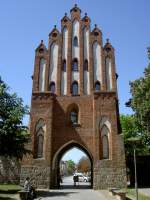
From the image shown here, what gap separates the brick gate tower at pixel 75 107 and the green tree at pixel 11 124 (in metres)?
4.36

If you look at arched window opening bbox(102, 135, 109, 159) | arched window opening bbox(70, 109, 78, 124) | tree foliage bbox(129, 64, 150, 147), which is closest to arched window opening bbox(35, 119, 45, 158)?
arched window opening bbox(70, 109, 78, 124)

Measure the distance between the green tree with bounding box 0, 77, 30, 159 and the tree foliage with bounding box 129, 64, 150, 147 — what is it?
8772 mm

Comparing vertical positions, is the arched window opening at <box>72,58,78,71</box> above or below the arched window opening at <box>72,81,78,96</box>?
above

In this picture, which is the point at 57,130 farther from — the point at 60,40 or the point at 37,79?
the point at 60,40

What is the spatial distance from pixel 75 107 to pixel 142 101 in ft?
27.9

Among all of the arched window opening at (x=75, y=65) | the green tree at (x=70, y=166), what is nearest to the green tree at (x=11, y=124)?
the arched window opening at (x=75, y=65)

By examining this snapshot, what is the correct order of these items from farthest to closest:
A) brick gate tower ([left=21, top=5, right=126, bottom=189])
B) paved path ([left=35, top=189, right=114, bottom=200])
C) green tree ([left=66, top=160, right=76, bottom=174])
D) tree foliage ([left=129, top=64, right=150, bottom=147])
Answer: green tree ([left=66, top=160, right=76, bottom=174]) → brick gate tower ([left=21, top=5, right=126, bottom=189]) → tree foliage ([left=129, top=64, right=150, bottom=147]) → paved path ([left=35, top=189, right=114, bottom=200])

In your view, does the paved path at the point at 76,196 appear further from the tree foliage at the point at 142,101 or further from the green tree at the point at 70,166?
the green tree at the point at 70,166

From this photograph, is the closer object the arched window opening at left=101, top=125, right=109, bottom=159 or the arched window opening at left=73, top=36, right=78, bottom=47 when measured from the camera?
the arched window opening at left=101, top=125, right=109, bottom=159

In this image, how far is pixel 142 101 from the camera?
22.0 metres

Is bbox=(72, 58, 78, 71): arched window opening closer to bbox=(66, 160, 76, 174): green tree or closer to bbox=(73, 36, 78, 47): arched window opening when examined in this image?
bbox=(73, 36, 78, 47): arched window opening

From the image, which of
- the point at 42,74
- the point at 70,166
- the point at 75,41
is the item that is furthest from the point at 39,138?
the point at 70,166

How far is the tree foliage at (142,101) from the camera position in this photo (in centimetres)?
2134

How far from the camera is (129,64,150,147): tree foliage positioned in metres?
21.3
